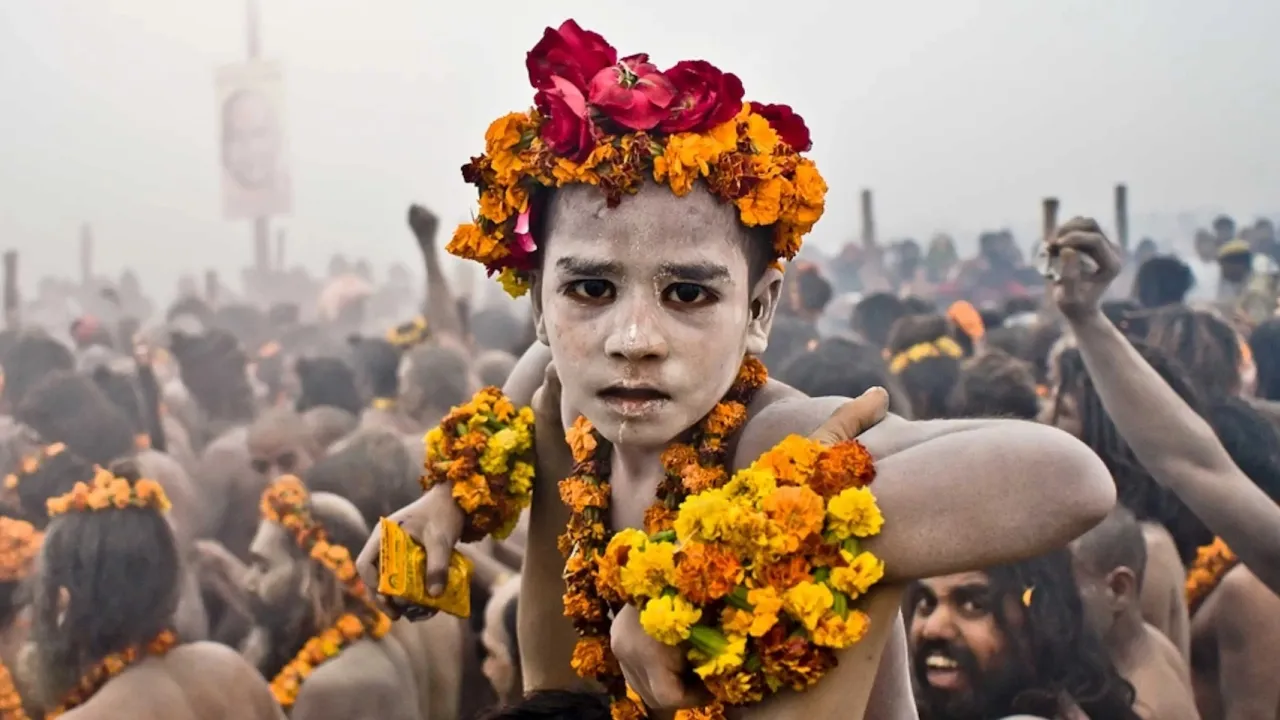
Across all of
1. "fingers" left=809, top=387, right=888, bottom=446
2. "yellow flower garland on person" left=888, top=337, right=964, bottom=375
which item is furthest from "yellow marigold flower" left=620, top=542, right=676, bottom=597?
"yellow flower garland on person" left=888, top=337, right=964, bottom=375

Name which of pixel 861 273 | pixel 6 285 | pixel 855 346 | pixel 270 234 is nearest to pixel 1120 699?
pixel 855 346

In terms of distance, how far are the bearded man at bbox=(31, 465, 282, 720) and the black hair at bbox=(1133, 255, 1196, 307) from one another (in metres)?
3.22

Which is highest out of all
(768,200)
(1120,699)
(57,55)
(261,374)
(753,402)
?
(57,55)

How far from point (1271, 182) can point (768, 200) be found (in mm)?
3762

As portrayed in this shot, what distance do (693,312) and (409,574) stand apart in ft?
1.99

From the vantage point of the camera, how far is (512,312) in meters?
4.79

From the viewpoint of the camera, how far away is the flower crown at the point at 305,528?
11.0ft

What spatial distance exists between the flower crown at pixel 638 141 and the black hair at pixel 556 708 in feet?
2.03

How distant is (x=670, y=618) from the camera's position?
1.39m

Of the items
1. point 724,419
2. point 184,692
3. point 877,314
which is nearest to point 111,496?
point 184,692

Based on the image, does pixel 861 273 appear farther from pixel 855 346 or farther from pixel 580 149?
pixel 580 149

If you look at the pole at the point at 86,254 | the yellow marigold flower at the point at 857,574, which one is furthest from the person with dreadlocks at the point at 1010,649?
the pole at the point at 86,254

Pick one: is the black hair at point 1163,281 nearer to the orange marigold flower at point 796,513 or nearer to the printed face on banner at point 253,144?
the printed face on banner at point 253,144

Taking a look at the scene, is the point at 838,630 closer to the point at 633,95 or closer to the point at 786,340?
the point at 633,95
